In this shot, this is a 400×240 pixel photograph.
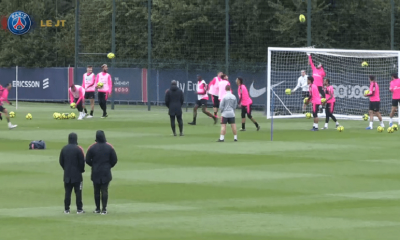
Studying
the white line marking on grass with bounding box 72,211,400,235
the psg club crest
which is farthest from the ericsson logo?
the white line marking on grass with bounding box 72,211,400,235

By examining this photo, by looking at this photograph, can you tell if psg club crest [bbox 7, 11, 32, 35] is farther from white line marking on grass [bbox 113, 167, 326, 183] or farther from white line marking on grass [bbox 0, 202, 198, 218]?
white line marking on grass [bbox 0, 202, 198, 218]

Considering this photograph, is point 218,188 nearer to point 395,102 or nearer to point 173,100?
point 173,100

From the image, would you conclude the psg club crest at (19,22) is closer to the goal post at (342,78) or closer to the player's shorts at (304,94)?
the goal post at (342,78)

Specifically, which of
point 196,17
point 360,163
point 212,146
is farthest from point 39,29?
point 360,163

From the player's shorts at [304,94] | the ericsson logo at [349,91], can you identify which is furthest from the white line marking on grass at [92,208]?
the ericsson logo at [349,91]

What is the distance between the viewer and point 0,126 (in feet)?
117

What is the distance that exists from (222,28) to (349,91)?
9.28 meters

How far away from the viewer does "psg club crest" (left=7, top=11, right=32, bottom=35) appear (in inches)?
2265

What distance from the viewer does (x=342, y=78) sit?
42562mm

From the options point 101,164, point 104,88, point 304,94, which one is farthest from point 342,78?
point 101,164

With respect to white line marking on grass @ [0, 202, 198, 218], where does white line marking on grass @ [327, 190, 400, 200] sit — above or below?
above

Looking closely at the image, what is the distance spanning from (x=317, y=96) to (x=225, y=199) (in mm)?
16314

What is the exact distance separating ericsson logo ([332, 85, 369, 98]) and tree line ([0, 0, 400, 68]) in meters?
3.64

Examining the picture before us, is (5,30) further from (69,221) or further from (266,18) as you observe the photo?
(69,221)
